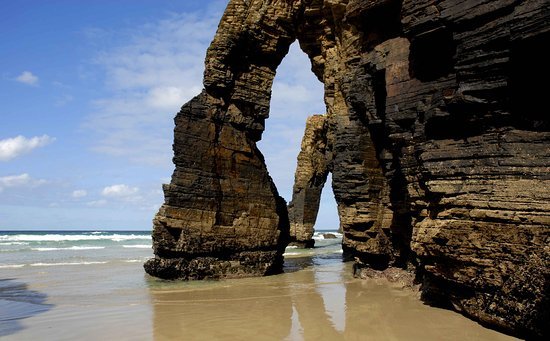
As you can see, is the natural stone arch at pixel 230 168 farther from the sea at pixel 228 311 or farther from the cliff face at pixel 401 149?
the sea at pixel 228 311

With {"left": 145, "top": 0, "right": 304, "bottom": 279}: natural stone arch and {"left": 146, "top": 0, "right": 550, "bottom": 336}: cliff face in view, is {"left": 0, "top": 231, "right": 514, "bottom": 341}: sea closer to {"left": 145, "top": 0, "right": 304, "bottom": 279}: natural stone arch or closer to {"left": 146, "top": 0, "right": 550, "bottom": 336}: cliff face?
{"left": 146, "top": 0, "right": 550, "bottom": 336}: cliff face

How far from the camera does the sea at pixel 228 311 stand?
7723 mm

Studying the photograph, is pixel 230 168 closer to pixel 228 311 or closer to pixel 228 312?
pixel 228 311

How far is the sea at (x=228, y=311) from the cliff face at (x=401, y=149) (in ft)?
3.13

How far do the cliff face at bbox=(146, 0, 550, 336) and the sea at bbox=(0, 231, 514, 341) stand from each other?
96cm

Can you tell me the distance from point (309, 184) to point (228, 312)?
30.0 metres

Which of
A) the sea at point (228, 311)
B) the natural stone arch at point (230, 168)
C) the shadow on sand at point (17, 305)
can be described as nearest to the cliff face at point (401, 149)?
the natural stone arch at point (230, 168)

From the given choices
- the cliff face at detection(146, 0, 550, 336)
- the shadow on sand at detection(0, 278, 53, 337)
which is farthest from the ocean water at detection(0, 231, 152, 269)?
the cliff face at detection(146, 0, 550, 336)

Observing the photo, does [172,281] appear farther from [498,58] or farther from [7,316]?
[498,58]

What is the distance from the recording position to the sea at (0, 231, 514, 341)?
7723 millimetres

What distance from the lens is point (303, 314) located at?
30.7ft

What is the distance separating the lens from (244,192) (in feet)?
57.1

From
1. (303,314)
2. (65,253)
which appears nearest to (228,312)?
(303,314)

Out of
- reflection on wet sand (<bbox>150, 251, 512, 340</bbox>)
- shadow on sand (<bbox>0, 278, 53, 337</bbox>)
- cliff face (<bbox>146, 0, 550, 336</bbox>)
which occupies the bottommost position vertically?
reflection on wet sand (<bbox>150, 251, 512, 340</bbox>)
